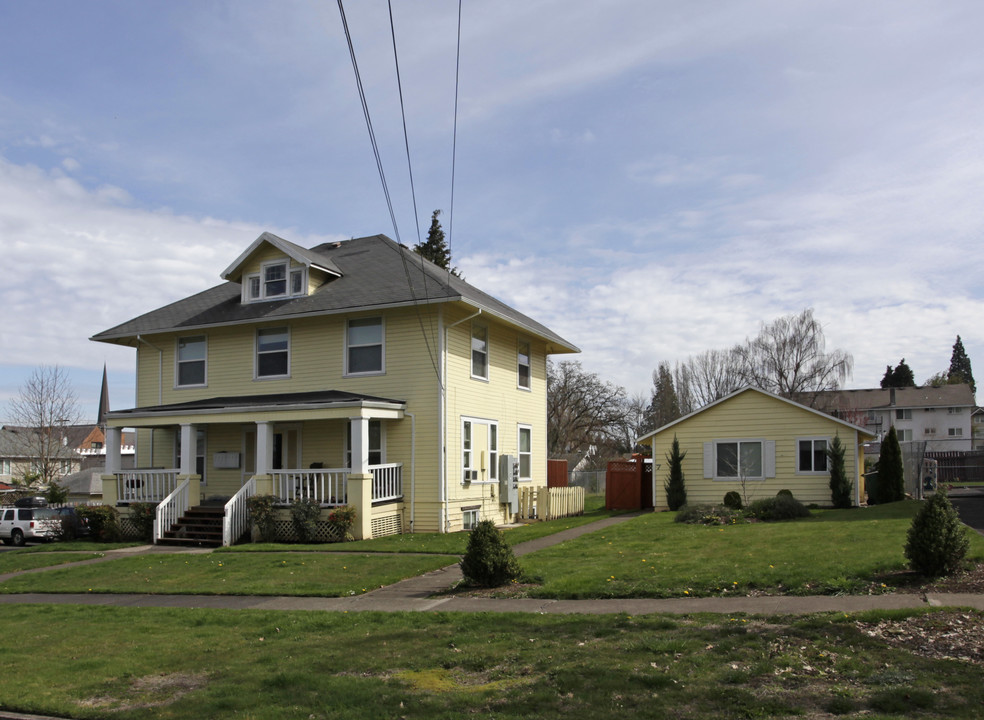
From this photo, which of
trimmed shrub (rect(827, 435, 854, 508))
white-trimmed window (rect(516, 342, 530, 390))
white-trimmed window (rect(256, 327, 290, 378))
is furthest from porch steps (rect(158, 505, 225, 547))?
trimmed shrub (rect(827, 435, 854, 508))

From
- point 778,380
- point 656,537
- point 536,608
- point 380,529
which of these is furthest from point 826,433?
point 778,380

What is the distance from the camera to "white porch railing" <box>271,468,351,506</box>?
64.8ft

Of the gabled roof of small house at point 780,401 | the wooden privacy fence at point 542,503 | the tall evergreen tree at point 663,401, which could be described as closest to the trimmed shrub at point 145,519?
the wooden privacy fence at point 542,503

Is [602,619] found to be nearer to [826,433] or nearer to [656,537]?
[656,537]

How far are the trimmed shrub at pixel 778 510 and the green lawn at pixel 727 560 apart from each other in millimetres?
2241

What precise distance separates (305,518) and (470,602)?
912 centimetres

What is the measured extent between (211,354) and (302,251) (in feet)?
14.3

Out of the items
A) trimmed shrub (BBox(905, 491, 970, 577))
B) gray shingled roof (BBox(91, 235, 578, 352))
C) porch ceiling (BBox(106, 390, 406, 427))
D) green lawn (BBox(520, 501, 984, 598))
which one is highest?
gray shingled roof (BBox(91, 235, 578, 352))

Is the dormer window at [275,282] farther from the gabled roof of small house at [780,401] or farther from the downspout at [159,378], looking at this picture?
the gabled roof of small house at [780,401]

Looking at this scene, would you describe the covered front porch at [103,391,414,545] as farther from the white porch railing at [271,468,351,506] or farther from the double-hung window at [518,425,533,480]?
the double-hung window at [518,425,533,480]

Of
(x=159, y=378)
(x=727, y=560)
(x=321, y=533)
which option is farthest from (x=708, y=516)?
(x=159, y=378)

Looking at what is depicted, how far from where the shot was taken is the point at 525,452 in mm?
27062

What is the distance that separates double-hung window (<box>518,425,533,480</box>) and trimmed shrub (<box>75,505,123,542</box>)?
11.9 m

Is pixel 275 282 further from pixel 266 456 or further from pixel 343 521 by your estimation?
pixel 343 521
